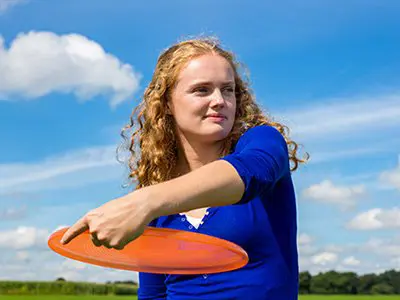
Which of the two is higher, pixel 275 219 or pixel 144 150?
pixel 144 150

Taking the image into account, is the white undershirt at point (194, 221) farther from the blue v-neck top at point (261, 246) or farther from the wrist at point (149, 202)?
the wrist at point (149, 202)

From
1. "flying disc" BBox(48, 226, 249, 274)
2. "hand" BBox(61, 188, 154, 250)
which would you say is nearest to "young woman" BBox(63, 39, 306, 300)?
"hand" BBox(61, 188, 154, 250)

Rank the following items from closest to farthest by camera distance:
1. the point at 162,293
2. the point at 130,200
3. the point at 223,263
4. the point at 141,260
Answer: the point at 130,200, the point at 223,263, the point at 141,260, the point at 162,293

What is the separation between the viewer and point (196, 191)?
271 centimetres

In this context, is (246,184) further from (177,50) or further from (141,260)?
(177,50)

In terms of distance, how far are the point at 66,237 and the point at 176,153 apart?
2.20 meters

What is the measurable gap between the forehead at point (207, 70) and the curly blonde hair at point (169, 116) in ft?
0.19

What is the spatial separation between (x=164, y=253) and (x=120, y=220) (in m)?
1.44

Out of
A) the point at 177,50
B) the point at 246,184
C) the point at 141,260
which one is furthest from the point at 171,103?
the point at 246,184

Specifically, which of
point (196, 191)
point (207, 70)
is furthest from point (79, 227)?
point (207, 70)

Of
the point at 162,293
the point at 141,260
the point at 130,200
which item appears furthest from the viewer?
the point at 162,293

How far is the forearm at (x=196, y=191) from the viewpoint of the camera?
8.79 feet

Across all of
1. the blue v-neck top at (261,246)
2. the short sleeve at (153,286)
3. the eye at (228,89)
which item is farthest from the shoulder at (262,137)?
the short sleeve at (153,286)

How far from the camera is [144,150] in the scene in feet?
17.3
